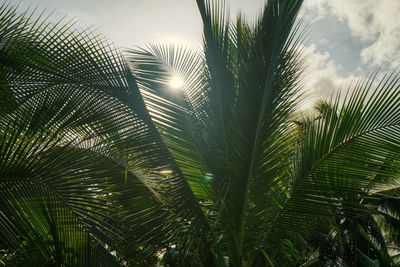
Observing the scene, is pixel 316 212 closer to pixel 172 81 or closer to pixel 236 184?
pixel 236 184

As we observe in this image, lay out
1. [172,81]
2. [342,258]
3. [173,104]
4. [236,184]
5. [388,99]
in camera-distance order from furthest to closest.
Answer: [342,258] → [172,81] → [173,104] → [236,184] → [388,99]

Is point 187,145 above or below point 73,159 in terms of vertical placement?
above

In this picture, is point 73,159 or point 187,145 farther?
point 187,145

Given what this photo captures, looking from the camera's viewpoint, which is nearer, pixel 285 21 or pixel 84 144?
pixel 285 21

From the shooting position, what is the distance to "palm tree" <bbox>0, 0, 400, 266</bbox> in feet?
7.34

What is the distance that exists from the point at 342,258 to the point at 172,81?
875 cm

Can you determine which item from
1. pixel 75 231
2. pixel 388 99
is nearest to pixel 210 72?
pixel 388 99

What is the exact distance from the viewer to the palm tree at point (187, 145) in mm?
2238

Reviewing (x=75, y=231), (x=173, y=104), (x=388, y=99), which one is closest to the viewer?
(x=75, y=231)

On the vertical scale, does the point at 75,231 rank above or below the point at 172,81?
below

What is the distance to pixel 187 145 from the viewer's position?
272 cm

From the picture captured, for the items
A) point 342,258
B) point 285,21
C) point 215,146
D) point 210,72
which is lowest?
point 342,258

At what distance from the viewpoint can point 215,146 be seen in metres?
2.64

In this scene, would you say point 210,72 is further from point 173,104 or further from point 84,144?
point 84,144
